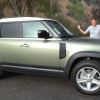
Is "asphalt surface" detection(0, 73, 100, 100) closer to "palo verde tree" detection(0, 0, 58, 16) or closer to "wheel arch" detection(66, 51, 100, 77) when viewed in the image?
"wheel arch" detection(66, 51, 100, 77)


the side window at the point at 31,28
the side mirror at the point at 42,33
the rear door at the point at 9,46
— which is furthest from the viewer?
the rear door at the point at 9,46

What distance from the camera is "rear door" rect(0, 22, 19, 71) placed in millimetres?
4633

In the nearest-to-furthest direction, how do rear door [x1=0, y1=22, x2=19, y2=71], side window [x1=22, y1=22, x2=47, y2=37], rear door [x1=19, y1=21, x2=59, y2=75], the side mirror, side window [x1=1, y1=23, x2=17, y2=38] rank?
1. the side mirror
2. rear door [x1=19, y1=21, x2=59, y2=75]
3. side window [x1=22, y1=22, x2=47, y2=37]
4. rear door [x1=0, y1=22, x2=19, y2=71]
5. side window [x1=1, y1=23, x2=17, y2=38]

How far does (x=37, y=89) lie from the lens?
4422 mm

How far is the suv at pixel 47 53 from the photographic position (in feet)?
12.9

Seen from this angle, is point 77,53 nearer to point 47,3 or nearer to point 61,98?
point 61,98

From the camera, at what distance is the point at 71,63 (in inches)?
159

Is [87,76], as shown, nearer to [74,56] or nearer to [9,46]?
[74,56]

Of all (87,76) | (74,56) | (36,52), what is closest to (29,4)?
(36,52)

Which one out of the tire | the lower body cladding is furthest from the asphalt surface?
the lower body cladding

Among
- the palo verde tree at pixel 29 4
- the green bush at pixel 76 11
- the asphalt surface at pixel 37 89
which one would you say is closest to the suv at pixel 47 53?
the asphalt surface at pixel 37 89

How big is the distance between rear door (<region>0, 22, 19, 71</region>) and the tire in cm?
173

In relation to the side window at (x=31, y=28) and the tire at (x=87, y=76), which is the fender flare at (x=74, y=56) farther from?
the side window at (x=31, y=28)

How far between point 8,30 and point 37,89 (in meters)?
1.92
